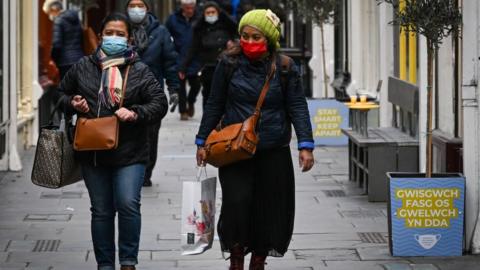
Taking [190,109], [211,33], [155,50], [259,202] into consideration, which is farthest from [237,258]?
[190,109]

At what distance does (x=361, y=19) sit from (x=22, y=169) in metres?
6.00

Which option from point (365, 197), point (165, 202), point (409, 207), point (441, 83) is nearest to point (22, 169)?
point (165, 202)

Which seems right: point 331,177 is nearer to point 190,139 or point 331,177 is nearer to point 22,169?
point 22,169

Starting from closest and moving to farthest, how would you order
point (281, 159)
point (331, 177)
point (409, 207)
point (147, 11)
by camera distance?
point (281, 159) < point (409, 207) < point (147, 11) < point (331, 177)

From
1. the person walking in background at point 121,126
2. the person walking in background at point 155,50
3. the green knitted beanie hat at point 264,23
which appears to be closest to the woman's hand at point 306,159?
the green knitted beanie hat at point 264,23

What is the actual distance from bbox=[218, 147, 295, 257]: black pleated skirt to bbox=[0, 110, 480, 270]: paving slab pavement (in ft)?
3.05

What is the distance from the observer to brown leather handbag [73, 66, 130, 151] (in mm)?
→ 8609

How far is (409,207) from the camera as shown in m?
9.77

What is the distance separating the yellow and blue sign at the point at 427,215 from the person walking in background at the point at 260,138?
128 centimetres

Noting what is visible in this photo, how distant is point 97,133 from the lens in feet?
28.3

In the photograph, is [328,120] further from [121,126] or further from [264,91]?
[264,91]

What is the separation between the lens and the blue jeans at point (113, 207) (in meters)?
8.74

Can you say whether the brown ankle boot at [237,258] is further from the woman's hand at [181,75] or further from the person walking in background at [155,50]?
the woman's hand at [181,75]

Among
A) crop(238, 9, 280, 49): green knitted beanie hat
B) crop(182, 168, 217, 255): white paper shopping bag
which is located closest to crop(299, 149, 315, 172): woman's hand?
crop(182, 168, 217, 255): white paper shopping bag
